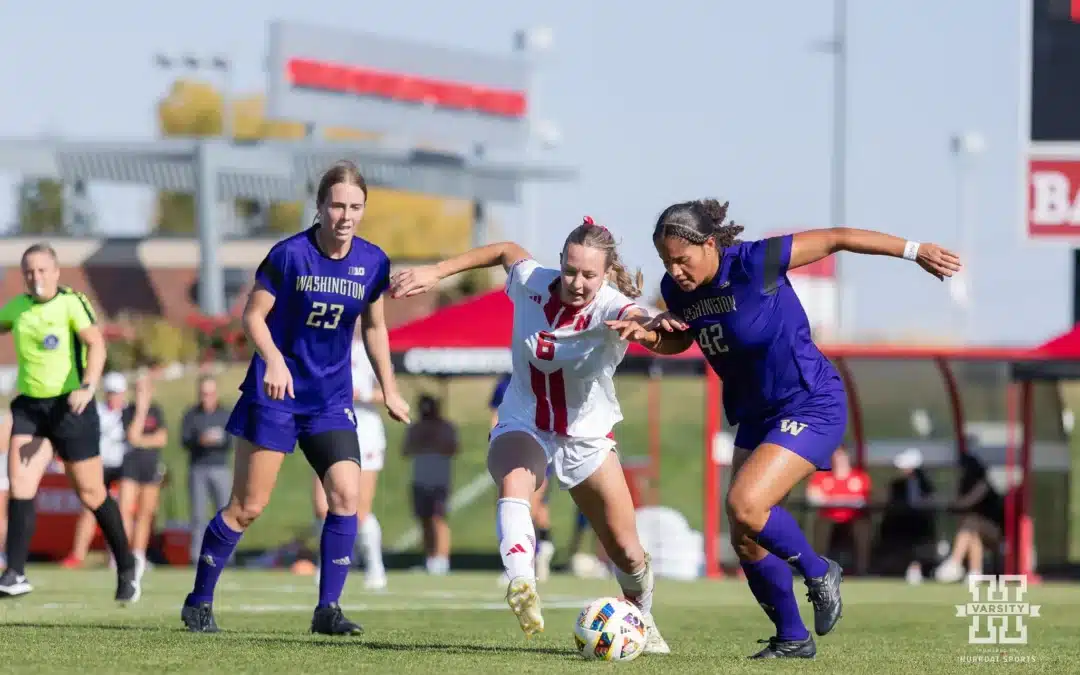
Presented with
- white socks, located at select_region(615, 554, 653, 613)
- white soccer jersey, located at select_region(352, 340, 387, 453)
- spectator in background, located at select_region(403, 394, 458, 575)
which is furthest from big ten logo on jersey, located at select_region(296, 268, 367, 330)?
spectator in background, located at select_region(403, 394, 458, 575)

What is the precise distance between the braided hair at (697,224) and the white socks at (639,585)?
4.71 ft

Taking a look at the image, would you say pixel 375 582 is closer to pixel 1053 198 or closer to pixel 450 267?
pixel 1053 198

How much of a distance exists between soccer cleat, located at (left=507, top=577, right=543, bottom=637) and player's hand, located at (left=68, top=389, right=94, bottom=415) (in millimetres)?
3761

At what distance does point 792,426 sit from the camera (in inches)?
290

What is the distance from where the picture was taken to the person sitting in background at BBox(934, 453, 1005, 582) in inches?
703

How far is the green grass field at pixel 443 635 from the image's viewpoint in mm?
7012

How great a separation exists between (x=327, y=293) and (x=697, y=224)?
5.77ft

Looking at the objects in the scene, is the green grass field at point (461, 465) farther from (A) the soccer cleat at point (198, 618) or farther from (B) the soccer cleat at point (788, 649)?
(B) the soccer cleat at point (788, 649)

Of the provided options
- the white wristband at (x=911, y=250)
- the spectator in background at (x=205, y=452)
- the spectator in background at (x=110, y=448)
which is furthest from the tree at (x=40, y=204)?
the white wristband at (x=911, y=250)

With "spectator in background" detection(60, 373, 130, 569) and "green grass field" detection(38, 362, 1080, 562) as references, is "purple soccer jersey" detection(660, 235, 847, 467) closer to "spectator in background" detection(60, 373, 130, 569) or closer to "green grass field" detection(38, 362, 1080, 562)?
"spectator in background" detection(60, 373, 130, 569)

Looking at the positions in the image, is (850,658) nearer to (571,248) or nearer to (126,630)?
(571,248)

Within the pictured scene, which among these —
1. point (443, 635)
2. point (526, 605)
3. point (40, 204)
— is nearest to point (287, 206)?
point (40, 204)

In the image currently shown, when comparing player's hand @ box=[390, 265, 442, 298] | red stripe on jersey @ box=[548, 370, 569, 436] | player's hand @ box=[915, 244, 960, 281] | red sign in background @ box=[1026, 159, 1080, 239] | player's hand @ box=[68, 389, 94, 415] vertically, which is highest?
red sign in background @ box=[1026, 159, 1080, 239]

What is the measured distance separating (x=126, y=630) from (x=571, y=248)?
113 inches
